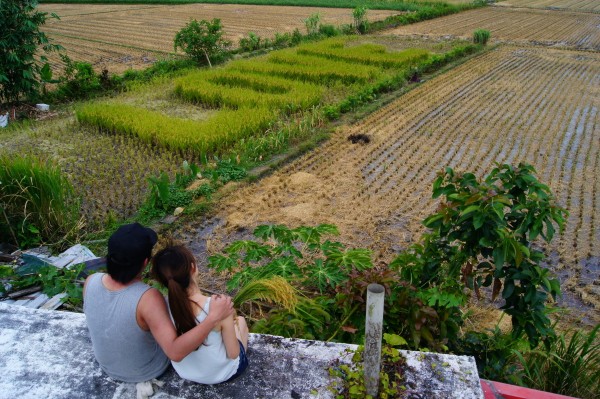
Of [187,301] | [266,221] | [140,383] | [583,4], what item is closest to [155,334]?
[187,301]

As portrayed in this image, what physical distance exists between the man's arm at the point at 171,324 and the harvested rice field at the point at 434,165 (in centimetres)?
292

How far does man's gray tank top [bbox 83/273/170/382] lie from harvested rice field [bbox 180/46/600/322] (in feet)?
8.94

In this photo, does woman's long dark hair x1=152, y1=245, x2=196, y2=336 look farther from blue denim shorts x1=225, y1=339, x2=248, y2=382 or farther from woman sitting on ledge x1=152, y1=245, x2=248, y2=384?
blue denim shorts x1=225, y1=339, x2=248, y2=382

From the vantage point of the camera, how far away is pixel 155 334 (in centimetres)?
225

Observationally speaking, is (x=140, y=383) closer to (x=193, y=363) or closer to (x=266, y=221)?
(x=193, y=363)

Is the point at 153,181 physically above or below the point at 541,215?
below

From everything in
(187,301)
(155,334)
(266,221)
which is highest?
(187,301)

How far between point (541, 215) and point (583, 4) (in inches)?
1117

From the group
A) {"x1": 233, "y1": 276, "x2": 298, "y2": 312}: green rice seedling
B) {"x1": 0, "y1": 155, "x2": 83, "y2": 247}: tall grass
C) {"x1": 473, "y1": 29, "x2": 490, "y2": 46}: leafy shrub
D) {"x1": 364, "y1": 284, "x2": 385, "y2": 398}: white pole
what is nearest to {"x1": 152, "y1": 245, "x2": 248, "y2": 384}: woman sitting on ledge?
{"x1": 364, "y1": 284, "x2": 385, "y2": 398}: white pole

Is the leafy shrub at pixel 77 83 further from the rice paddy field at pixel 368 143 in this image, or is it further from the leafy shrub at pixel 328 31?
the leafy shrub at pixel 328 31

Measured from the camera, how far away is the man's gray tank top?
2.28 meters

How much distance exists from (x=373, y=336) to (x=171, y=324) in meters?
0.88

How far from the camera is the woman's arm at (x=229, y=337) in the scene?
2.31 meters

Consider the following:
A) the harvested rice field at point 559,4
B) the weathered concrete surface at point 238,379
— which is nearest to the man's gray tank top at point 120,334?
the weathered concrete surface at point 238,379
